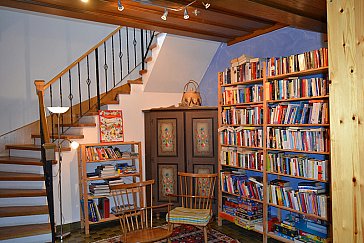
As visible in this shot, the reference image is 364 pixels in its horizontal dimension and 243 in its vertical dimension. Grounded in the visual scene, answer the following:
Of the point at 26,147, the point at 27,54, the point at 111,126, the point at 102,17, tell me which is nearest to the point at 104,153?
the point at 111,126

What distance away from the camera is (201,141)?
4754 millimetres

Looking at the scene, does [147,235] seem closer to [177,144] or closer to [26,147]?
[177,144]

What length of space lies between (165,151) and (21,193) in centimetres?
206

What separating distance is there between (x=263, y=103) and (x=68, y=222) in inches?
124

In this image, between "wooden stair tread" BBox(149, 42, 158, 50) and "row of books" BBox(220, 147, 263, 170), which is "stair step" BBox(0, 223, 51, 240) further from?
"wooden stair tread" BBox(149, 42, 158, 50)

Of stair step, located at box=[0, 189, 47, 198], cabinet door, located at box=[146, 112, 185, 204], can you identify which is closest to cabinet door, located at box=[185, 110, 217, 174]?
cabinet door, located at box=[146, 112, 185, 204]

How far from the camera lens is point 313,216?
128 inches

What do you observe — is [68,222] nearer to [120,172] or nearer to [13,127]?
[120,172]

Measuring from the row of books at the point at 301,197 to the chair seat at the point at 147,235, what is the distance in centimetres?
134

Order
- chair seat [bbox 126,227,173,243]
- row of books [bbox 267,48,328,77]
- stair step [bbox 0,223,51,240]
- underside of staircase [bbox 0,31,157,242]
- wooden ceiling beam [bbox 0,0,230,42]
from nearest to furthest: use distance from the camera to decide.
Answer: wooden ceiling beam [bbox 0,0,230,42] → chair seat [bbox 126,227,173,243] → row of books [bbox 267,48,328,77] → stair step [bbox 0,223,51,240] → underside of staircase [bbox 0,31,157,242]

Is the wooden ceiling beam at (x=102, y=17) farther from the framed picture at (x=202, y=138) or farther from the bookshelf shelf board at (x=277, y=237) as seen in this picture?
the bookshelf shelf board at (x=277, y=237)

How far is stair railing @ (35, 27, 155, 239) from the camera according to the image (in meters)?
5.33

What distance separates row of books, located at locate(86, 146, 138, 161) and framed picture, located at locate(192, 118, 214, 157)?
0.94 meters

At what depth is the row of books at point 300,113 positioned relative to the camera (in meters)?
3.19
